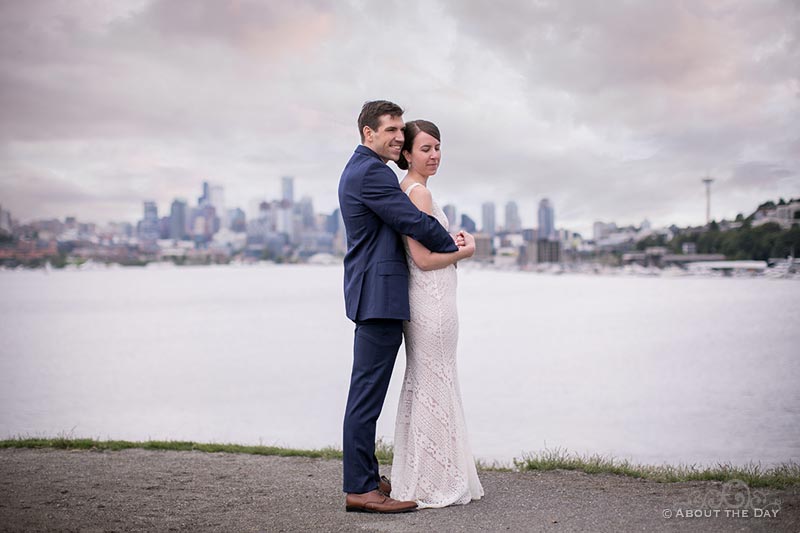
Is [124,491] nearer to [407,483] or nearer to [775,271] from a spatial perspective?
[407,483]

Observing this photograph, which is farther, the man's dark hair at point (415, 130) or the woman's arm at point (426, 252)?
the man's dark hair at point (415, 130)

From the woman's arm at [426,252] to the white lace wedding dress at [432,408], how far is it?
89mm

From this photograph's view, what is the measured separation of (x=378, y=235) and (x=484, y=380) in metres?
19.4

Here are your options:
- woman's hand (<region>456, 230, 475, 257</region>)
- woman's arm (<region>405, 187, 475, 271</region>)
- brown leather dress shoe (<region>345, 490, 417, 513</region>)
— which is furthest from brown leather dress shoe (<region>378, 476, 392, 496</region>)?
woman's hand (<region>456, 230, 475, 257</region>)

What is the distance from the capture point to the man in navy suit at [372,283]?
17.0ft

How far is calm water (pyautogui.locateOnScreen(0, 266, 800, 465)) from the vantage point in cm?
1575

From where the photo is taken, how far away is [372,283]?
5219mm

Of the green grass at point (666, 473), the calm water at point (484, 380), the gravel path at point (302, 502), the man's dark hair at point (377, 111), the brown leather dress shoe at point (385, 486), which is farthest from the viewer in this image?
the calm water at point (484, 380)

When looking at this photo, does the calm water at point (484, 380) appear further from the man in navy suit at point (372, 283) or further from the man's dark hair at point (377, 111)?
the man's dark hair at point (377, 111)

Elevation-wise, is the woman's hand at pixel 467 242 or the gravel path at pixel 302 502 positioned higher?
the woman's hand at pixel 467 242

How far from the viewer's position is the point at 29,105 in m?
120

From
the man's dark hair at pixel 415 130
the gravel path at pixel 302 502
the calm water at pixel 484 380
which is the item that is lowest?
the calm water at pixel 484 380

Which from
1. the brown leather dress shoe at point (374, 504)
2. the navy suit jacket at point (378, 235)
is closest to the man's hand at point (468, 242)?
the navy suit jacket at point (378, 235)

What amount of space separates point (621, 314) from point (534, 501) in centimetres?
4963
